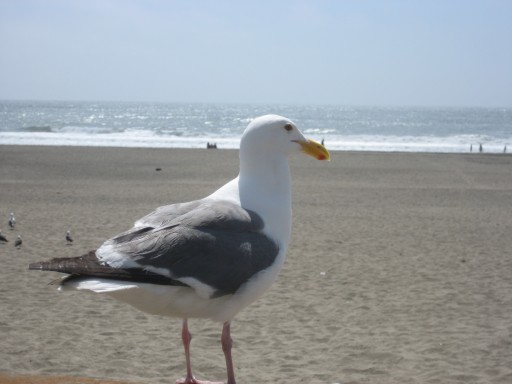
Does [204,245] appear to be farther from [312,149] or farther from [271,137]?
[312,149]

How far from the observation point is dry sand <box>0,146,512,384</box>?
229 inches

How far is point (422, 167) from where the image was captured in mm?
28812

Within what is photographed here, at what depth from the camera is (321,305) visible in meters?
7.91

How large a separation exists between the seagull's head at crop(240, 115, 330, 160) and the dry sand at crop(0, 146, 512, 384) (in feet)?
6.91

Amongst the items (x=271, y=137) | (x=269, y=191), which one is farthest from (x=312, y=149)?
(x=269, y=191)

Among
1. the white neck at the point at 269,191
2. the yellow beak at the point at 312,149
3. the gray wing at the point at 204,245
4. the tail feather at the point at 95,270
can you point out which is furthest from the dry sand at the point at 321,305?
the yellow beak at the point at 312,149

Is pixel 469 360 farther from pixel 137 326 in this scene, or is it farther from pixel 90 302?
pixel 90 302

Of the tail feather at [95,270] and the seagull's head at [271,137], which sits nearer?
the tail feather at [95,270]

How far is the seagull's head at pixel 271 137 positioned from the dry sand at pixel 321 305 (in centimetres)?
211

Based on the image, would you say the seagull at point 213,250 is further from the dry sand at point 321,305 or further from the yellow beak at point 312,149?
the dry sand at point 321,305

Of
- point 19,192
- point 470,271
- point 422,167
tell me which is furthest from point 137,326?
point 422,167

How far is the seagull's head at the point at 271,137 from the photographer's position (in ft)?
13.4

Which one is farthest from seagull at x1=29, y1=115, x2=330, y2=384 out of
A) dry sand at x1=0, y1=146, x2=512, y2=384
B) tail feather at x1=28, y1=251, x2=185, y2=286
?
dry sand at x1=0, y1=146, x2=512, y2=384

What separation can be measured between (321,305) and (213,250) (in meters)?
4.47
